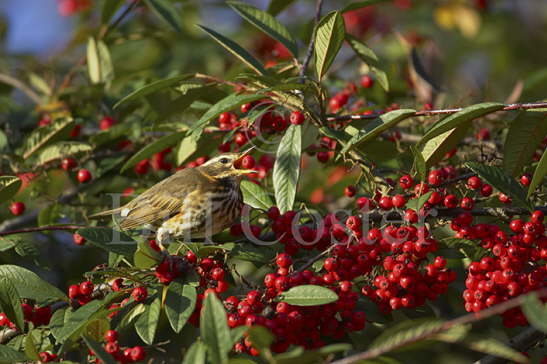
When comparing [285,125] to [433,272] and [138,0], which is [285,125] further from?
[138,0]

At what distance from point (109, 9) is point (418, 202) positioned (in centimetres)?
291

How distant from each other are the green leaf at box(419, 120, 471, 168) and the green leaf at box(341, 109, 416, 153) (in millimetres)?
298

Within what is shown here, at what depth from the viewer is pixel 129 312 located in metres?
2.97

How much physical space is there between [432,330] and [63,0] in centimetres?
657

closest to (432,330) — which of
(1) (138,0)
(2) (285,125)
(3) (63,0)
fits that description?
(2) (285,125)

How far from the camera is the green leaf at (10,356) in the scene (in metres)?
2.63

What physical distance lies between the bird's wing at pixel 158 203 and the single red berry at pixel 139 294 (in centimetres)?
115

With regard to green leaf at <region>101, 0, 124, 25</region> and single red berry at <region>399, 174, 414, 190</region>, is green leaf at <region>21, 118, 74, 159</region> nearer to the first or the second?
green leaf at <region>101, 0, 124, 25</region>

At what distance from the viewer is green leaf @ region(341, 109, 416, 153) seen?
115 inches

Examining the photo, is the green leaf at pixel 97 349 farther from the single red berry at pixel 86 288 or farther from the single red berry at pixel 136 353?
the single red berry at pixel 86 288

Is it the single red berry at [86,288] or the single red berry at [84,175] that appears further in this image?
the single red berry at [84,175]

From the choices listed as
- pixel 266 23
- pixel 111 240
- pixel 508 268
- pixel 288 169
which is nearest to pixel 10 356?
pixel 111 240

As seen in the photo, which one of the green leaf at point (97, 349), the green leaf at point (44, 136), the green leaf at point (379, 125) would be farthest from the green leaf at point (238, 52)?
Answer: the green leaf at point (97, 349)

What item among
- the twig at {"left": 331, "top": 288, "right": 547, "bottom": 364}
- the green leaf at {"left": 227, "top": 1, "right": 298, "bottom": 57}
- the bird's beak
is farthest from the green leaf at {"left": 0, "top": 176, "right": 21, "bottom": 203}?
the twig at {"left": 331, "top": 288, "right": 547, "bottom": 364}
